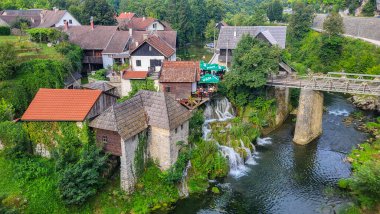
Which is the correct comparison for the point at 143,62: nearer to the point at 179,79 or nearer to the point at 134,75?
the point at 134,75

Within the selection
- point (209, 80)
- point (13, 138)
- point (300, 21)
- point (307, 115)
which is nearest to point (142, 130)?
point (13, 138)

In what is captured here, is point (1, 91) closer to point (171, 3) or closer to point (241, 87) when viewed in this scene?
point (241, 87)

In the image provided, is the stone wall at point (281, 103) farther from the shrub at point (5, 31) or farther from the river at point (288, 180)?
the shrub at point (5, 31)

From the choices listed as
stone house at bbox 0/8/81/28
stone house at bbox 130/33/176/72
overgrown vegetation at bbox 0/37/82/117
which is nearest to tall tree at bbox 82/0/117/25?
stone house at bbox 0/8/81/28

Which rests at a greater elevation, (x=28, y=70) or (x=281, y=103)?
(x=28, y=70)

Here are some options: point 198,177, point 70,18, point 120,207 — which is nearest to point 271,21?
point 70,18

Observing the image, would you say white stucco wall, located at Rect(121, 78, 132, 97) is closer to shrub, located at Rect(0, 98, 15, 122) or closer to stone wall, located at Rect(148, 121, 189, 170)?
stone wall, located at Rect(148, 121, 189, 170)
